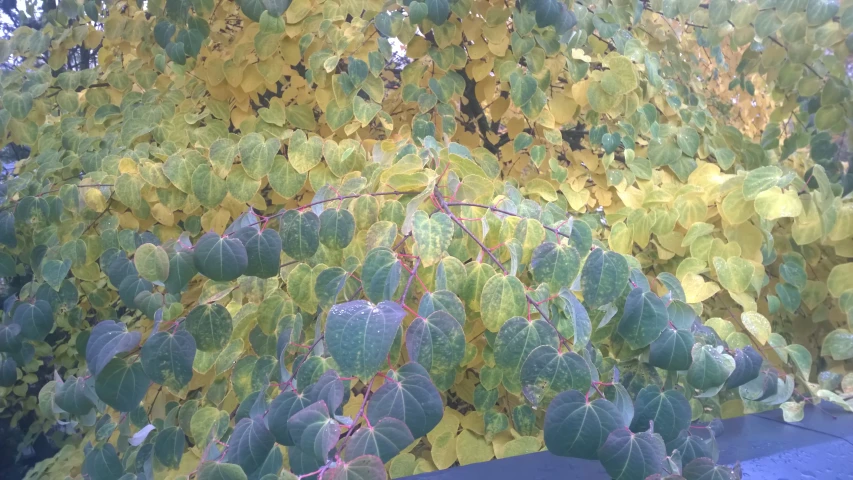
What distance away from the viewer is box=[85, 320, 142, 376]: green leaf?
0.90m

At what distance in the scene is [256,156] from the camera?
1315 mm

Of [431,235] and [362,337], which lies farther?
[431,235]

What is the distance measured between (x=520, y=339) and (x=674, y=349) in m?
0.29

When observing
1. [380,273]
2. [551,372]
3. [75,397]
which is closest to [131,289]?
[75,397]

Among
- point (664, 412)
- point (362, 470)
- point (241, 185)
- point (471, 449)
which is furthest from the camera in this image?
point (241, 185)

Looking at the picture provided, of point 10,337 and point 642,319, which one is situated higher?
point 642,319

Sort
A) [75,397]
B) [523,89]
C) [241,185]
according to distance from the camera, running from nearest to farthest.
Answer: [75,397]
[241,185]
[523,89]

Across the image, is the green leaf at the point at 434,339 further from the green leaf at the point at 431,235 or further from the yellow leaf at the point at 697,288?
the yellow leaf at the point at 697,288

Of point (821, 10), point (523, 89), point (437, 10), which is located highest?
point (821, 10)

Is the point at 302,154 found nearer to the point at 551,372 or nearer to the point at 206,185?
the point at 206,185

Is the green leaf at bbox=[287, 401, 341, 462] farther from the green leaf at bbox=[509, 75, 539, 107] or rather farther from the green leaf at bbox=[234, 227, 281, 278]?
the green leaf at bbox=[509, 75, 539, 107]

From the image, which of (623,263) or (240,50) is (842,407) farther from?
(240,50)

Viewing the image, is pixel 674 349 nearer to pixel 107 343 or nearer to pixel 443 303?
pixel 443 303

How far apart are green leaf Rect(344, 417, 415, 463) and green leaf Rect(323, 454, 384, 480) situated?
4 centimetres
